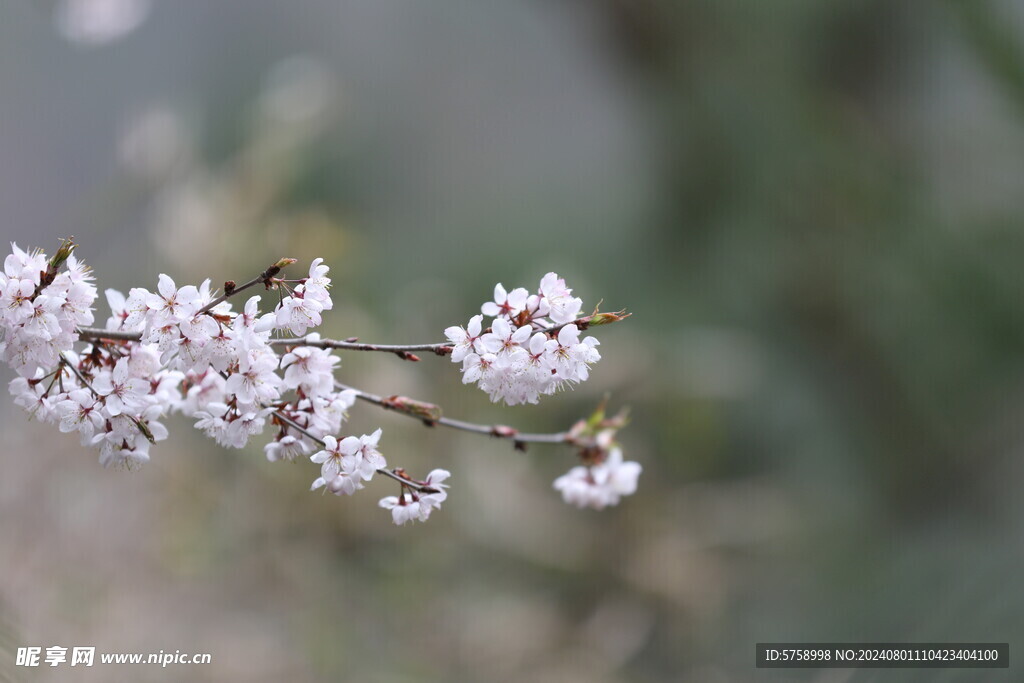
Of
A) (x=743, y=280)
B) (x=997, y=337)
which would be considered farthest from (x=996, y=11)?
(x=743, y=280)

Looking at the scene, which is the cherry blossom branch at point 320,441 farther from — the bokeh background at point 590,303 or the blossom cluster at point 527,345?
the bokeh background at point 590,303

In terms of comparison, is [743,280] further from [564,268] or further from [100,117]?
[100,117]

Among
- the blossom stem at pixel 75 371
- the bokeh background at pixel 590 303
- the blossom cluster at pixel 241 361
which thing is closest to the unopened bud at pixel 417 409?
the blossom cluster at pixel 241 361

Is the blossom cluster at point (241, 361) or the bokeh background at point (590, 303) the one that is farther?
the bokeh background at point (590, 303)

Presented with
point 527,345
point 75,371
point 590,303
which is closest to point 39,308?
point 75,371

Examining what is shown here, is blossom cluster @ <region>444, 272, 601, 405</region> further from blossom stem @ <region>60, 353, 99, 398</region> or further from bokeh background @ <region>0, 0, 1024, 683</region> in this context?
bokeh background @ <region>0, 0, 1024, 683</region>

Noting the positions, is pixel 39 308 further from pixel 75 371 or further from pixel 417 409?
pixel 417 409

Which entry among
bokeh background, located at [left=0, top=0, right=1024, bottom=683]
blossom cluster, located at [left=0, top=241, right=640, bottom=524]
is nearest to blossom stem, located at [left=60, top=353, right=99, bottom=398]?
blossom cluster, located at [left=0, top=241, right=640, bottom=524]
